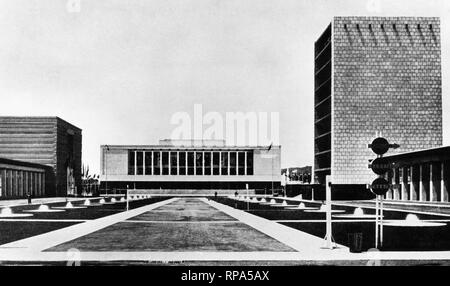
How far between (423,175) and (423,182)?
2.75 ft

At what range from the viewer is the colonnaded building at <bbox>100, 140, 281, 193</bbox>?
157000 mm

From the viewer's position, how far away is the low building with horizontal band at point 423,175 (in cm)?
6381

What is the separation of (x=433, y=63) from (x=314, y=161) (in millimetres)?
29950

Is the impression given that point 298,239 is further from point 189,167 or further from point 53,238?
point 189,167

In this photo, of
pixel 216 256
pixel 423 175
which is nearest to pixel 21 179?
pixel 423 175

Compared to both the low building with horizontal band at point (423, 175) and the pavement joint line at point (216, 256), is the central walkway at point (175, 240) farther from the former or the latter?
the low building with horizontal band at point (423, 175)

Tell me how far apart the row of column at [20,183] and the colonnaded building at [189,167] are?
3937 cm

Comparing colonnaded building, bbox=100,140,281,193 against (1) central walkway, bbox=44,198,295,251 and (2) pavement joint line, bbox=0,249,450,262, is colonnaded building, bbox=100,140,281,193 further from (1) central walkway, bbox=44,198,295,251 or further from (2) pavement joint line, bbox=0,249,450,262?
(2) pavement joint line, bbox=0,249,450,262

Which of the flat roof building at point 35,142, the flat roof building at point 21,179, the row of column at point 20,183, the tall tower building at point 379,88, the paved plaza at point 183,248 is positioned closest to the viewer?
the paved plaza at point 183,248

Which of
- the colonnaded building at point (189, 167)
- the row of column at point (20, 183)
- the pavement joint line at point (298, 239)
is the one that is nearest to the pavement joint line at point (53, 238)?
the pavement joint line at point (298, 239)

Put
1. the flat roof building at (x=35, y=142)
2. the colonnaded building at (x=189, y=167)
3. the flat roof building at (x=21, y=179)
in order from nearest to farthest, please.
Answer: the flat roof building at (x=21, y=179)
the flat roof building at (x=35, y=142)
the colonnaded building at (x=189, y=167)

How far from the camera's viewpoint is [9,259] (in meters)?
16.0

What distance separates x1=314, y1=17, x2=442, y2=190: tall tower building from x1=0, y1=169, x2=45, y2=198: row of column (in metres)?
53.2

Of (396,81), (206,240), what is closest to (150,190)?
(396,81)
